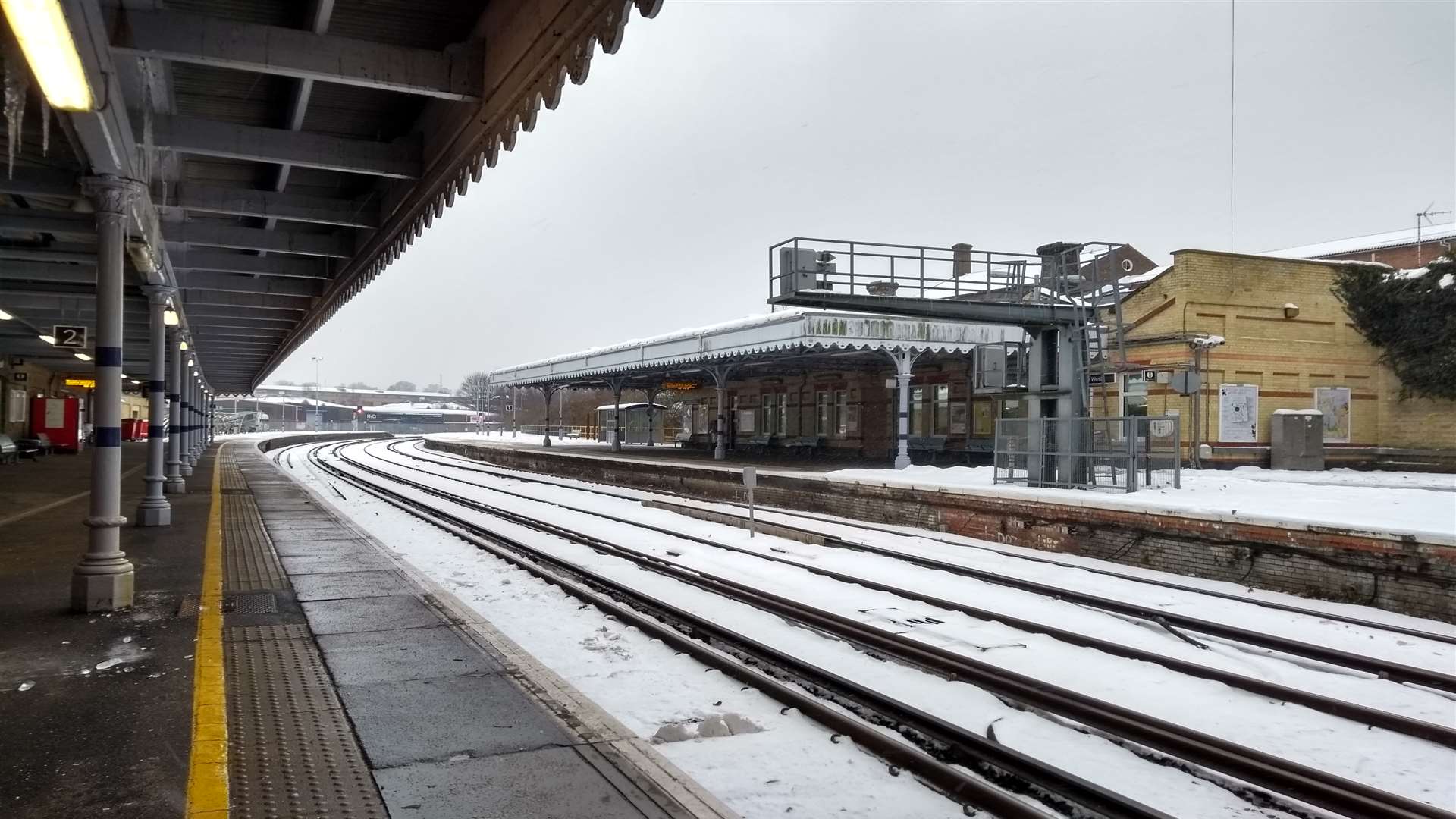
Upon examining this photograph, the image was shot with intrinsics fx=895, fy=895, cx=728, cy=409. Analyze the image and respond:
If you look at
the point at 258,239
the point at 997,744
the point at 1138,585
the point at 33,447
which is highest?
the point at 258,239

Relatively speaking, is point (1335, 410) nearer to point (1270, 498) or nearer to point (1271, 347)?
point (1271, 347)

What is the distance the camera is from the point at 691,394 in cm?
4812

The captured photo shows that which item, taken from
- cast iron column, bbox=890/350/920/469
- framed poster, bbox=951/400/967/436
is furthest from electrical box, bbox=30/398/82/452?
framed poster, bbox=951/400/967/436

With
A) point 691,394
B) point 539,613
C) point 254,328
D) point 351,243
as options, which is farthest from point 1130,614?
point 691,394

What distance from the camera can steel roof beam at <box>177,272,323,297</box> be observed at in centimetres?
1516

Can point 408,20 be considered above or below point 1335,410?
above

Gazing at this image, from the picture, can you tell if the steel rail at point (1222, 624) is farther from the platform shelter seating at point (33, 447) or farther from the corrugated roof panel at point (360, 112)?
the platform shelter seating at point (33, 447)

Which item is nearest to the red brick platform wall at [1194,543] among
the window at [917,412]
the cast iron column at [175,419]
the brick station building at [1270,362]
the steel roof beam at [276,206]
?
the steel roof beam at [276,206]

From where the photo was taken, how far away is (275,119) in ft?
27.4

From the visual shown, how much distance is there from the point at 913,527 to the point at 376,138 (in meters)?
10.8

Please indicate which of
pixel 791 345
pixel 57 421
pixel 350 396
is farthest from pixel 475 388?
pixel 791 345

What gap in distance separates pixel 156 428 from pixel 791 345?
604 inches

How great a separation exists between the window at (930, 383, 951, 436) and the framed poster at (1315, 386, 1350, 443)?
10549 millimetres

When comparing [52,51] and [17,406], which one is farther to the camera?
[17,406]
